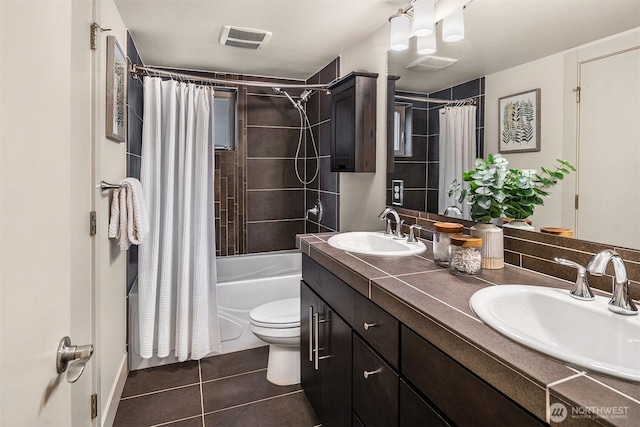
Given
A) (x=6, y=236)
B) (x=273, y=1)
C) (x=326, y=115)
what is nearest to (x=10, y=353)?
(x=6, y=236)

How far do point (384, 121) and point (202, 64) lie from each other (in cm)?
170

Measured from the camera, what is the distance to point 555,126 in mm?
1312

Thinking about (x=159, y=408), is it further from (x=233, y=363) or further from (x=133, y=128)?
(x=133, y=128)

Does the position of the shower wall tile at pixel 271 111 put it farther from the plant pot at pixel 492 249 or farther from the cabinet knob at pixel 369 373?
the cabinet knob at pixel 369 373

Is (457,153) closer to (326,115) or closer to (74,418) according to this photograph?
(326,115)

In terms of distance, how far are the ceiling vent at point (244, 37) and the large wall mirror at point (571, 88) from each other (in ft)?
3.98

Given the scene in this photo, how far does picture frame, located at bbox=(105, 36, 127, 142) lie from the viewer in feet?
5.83

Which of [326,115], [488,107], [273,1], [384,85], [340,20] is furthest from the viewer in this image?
[326,115]

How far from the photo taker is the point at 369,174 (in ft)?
8.38

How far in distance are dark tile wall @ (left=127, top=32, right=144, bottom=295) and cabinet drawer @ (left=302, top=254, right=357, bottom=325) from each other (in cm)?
131

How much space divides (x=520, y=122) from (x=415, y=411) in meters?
1.14

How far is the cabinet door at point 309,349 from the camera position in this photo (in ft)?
6.02

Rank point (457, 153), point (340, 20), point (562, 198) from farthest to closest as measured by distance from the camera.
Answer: point (340, 20) < point (457, 153) < point (562, 198)

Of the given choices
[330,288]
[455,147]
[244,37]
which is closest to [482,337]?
[330,288]
